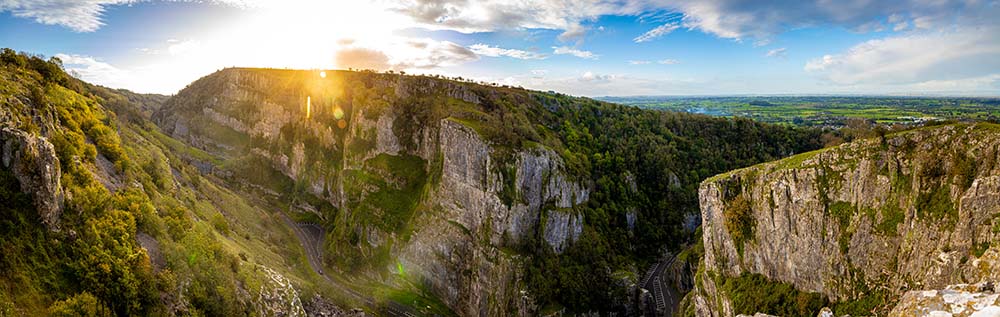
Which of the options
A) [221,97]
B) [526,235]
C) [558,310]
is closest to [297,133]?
[221,97]

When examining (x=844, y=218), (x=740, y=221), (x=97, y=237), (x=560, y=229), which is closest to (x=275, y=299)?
(x=97, y=237)

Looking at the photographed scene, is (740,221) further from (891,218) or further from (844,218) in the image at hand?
(891,218)

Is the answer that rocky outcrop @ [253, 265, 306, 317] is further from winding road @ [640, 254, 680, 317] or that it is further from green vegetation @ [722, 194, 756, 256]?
winding road @ [640, 254, 680, 317]

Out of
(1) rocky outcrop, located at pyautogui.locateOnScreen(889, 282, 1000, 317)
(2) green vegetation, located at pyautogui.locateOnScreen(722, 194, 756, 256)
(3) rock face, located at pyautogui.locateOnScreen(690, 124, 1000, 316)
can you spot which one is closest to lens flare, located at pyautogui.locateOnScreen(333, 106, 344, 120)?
(3) rock face, located at pyautogui.locateOnScreen(690, 124, 1000, 316)

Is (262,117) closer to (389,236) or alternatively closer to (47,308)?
(389,236)

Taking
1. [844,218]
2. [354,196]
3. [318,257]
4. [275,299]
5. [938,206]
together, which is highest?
[938,206]

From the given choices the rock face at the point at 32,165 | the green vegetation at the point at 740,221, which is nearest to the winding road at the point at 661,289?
the green vegetation at the point at 740,221

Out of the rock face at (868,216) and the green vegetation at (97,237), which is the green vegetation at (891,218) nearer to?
the rock face at (868,216)
